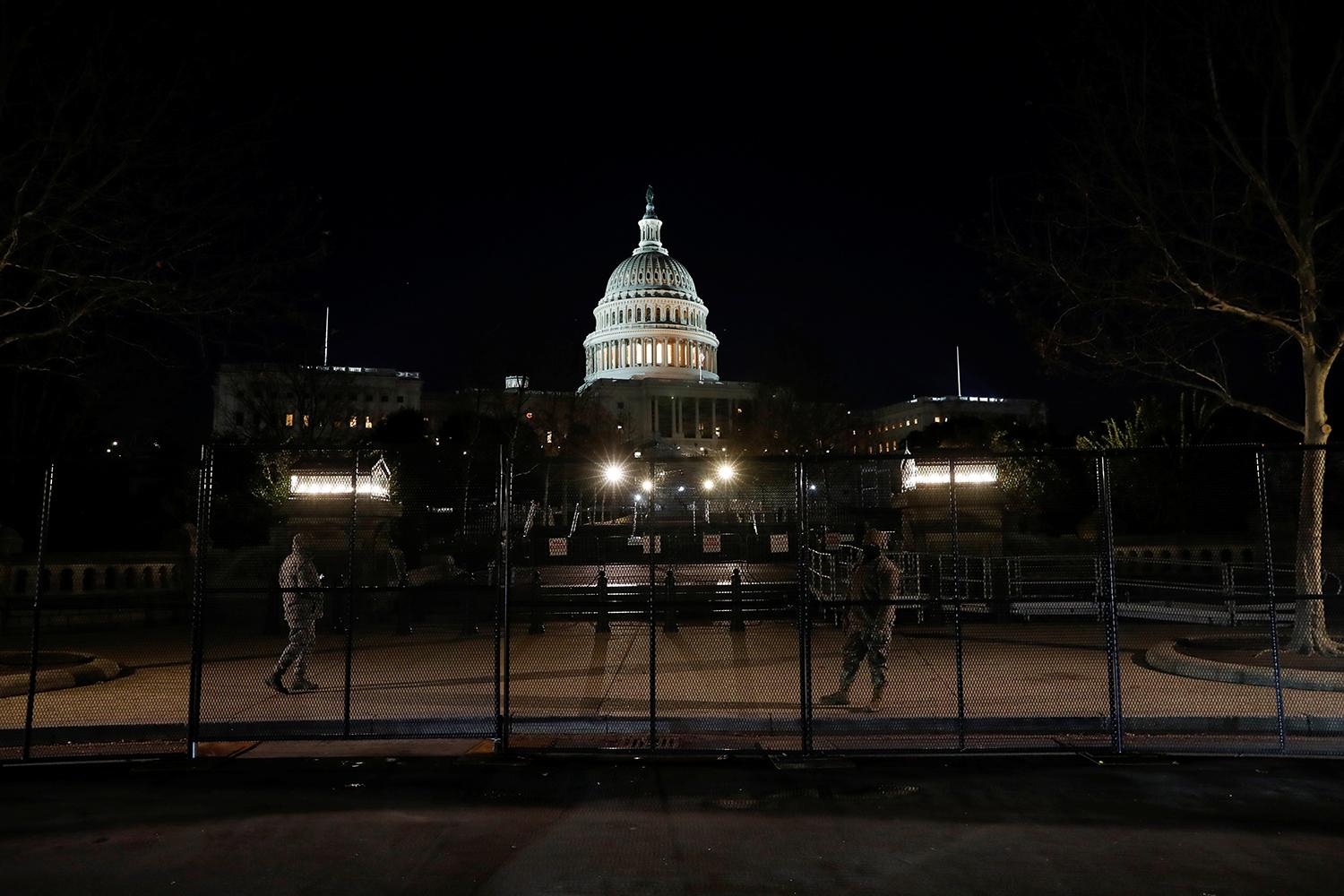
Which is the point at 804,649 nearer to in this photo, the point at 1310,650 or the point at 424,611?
the point at 1310,650

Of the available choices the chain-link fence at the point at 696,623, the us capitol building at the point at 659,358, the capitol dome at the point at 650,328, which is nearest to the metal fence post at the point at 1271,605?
the chain-link fence at the point at 696,623

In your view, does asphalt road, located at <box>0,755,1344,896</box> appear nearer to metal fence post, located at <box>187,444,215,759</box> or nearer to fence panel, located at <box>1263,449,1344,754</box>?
metal fence post, located at <box>187,444,215,759</box>

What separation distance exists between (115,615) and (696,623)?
37.8 ft

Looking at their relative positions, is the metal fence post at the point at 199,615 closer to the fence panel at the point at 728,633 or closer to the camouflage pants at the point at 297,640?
the camouflage pants at the point at 297,640

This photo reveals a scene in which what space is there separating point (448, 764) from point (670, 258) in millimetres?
143593

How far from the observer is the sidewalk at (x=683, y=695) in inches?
396

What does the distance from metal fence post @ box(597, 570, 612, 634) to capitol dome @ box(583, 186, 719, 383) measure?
117195mm

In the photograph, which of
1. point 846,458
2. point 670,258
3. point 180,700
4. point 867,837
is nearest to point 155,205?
point 180,700

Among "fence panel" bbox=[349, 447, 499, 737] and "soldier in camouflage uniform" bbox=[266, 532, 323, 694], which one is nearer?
"fence panel" bbox=[349, 447, 499, 737]

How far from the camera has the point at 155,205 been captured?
14.4 meters

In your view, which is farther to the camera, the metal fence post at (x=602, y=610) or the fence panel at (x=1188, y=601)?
the metal fence post at (x=602, y=610)

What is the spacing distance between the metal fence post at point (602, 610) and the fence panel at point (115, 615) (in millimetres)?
6323

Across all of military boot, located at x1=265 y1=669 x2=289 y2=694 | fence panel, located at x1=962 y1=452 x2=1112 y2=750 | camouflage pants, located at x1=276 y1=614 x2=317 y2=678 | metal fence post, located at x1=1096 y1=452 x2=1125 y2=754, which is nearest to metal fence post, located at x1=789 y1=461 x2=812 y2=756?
fence panel, located at x1=962 y1=452 x2=1112 y2=750

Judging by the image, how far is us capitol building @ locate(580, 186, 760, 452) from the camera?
12975cm
